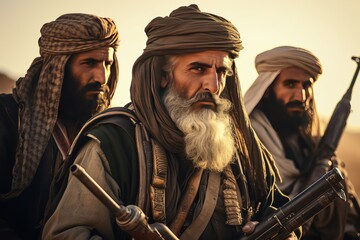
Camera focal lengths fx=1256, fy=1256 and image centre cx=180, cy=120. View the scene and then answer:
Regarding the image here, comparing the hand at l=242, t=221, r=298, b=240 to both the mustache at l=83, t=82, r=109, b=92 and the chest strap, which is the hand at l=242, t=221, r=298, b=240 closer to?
the chest strap

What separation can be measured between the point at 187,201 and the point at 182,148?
388 mm

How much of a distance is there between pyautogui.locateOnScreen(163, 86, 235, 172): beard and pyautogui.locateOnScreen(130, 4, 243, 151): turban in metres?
0.08

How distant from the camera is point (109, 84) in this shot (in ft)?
37.2

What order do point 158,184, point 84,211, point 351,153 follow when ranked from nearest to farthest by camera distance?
point 84,211 < point 158,184 < point 351,153

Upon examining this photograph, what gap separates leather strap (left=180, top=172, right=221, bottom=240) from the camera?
8812 mm

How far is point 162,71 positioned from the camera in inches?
365

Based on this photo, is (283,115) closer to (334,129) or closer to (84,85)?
(334,129)

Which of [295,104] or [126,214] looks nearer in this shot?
[126,214]

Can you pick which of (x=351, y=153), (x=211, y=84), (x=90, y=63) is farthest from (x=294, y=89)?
(x=351, y=153)

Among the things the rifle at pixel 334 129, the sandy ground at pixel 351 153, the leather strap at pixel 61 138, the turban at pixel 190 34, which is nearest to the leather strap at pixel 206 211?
the turban at pixel 190 34

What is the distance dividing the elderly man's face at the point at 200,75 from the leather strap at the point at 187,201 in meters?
0.50

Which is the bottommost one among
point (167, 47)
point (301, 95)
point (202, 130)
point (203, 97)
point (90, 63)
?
point (301, 95)

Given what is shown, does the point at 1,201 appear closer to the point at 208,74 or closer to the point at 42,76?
the point at 42,76

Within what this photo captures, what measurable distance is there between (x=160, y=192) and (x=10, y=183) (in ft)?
6.38
